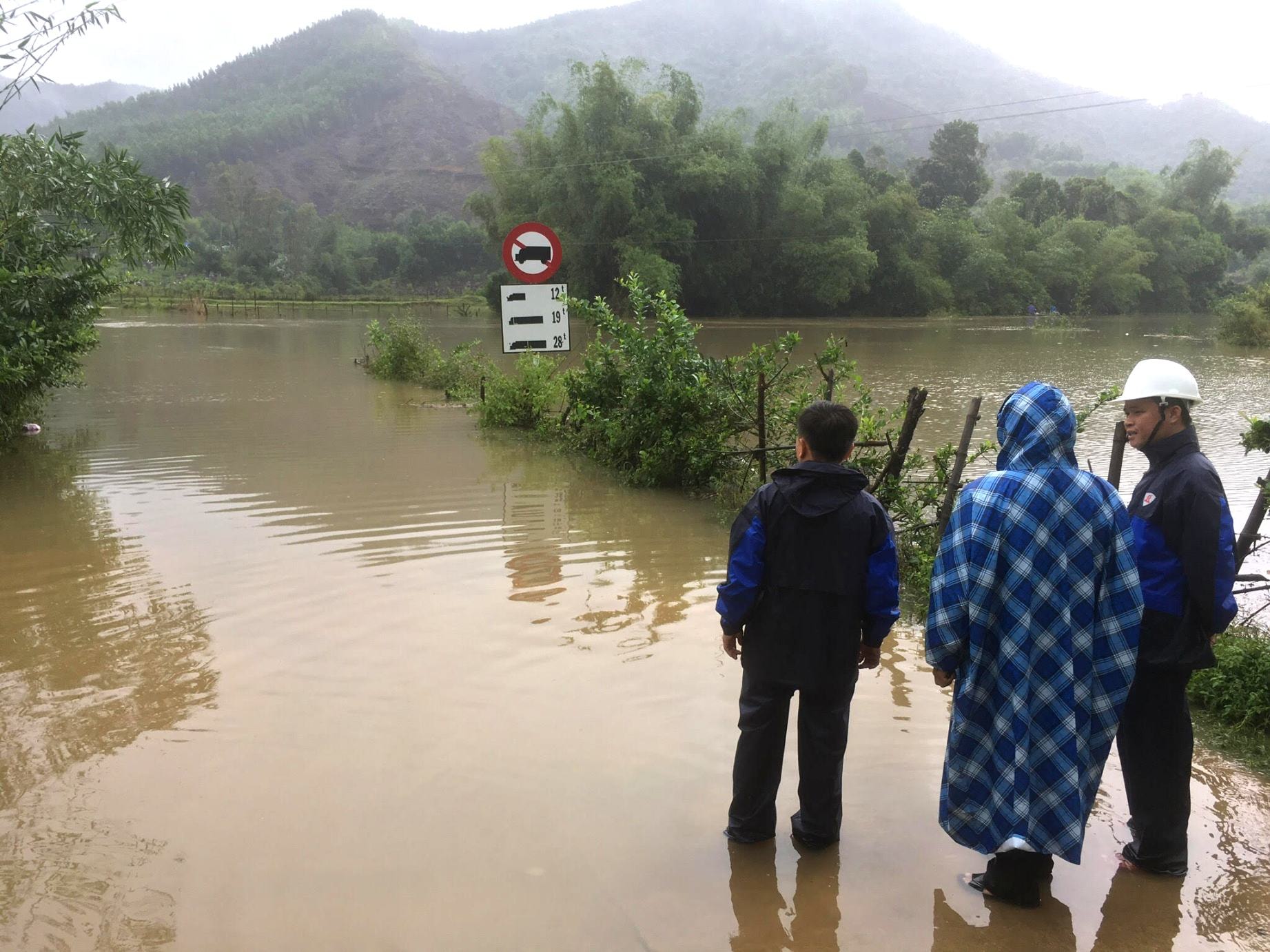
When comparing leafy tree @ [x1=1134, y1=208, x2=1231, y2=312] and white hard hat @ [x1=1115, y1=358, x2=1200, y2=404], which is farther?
leafy tree @ [x1=1134, y1=208, x2=1231, y2=312]

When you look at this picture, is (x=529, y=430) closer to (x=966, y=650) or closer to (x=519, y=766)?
(x=519, y=766)

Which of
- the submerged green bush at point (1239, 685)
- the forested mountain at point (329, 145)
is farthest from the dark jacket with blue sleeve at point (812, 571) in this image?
the forested mountain at point (329, 145)

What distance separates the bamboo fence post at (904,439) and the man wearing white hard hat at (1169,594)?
11.0ft

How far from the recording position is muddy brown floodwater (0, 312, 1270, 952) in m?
2.98

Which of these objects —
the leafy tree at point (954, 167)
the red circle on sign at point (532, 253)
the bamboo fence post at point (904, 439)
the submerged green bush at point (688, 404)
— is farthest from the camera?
the leafy tree at point (954, 167)

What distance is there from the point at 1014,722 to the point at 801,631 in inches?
25.7

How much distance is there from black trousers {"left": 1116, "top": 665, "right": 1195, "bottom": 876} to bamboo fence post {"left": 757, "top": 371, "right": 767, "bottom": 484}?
5.09 meters

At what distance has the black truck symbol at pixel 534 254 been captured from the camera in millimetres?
9688

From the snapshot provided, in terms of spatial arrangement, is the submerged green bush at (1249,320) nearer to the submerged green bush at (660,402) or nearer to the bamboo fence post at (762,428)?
the submerged green bush at (660,402)

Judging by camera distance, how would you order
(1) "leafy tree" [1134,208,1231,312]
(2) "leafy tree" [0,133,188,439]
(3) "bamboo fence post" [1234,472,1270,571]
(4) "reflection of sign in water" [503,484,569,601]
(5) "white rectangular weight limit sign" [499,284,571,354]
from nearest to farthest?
(3) "bamboo fence post" [1234,472,1270,571]
(4) "reflection of sign in water" [503,484,569,601]
(2) "leafy tree" [0,133,188,439]
(5) "white rectangular weight limit sign" [499,284,571,354]
(1) "leafy tree" [1134,208,1231,312]

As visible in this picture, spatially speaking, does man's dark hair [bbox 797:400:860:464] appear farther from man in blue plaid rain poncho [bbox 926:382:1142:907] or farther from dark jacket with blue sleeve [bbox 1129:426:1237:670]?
dark jacket with blue sleeve [bbox 1129:426:1237:670]

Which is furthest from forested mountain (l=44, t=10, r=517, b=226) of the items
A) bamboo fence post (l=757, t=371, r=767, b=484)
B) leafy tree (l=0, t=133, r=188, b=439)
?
bamboo fence post (l=757, t=371, r=767, b=484)

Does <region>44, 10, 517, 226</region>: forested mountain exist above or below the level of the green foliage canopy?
above

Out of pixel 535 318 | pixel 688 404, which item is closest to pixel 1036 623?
pixel 688 404
